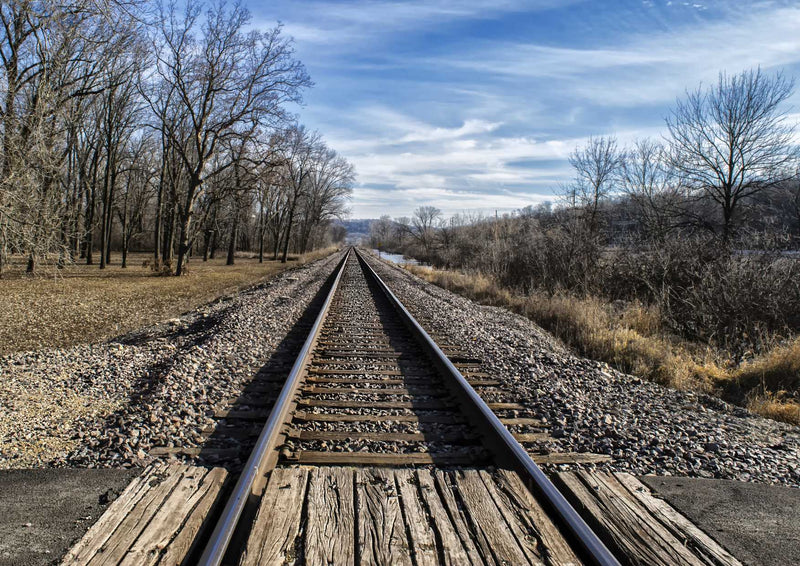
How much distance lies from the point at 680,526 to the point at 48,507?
136 inches

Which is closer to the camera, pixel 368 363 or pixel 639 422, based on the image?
pixel 639 422

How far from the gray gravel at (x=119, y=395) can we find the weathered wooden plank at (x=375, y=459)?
92cm

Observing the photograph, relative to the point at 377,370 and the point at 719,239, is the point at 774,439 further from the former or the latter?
the point at 719,239

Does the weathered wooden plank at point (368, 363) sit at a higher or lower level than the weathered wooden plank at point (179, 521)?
higher

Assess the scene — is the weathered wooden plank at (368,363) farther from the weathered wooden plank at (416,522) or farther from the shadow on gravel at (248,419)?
the weathered wooden plank at (416,522)

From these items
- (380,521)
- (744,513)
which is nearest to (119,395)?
(380,521)

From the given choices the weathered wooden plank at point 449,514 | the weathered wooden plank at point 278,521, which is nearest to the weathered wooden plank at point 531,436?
the weathered wooden plank at point 449,514

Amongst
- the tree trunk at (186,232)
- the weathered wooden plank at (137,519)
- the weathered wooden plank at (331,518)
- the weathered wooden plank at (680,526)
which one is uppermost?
the tree trunk at (186,232)

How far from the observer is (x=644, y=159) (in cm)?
2355

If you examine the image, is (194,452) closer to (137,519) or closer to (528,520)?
(137,519)

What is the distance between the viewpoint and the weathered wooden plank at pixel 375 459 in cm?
324

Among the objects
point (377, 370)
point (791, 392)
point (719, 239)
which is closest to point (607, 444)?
point (377, 370)

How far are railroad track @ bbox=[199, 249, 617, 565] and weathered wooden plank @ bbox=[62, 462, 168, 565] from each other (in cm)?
57

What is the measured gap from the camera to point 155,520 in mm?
2441
